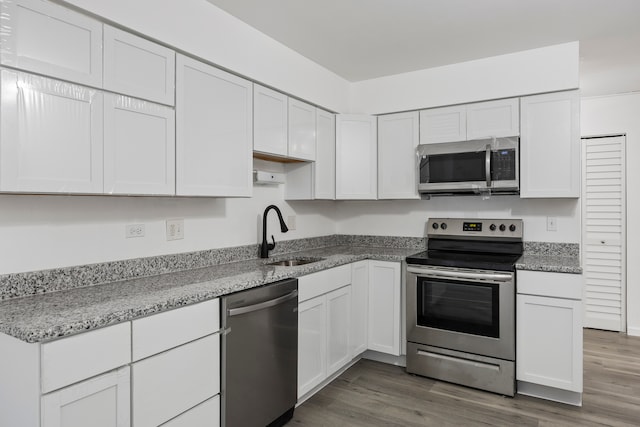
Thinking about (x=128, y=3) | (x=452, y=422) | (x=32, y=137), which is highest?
(x=128, y=3)

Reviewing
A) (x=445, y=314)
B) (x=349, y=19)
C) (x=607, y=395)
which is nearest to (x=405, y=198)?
(x=445, y=314)

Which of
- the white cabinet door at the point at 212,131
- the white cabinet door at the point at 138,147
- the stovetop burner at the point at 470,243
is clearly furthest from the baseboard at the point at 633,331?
the white cabinet door at the point at 138,147

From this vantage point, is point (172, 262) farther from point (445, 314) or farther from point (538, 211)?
point (538, 211)

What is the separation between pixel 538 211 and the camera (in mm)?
3211

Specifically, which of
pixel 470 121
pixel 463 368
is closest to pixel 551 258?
pixel 463 368

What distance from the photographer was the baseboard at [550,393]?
2.66 m

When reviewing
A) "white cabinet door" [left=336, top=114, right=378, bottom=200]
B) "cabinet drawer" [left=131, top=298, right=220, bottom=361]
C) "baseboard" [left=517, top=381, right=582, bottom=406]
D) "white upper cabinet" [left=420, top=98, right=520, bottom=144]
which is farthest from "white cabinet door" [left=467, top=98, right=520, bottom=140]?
"cabinet drawer" [left=131, top=298, right=220, bottom=361]

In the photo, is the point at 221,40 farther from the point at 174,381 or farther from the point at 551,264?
the point at 551,264

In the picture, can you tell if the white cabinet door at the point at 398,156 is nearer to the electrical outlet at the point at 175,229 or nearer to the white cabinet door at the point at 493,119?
the white cabinet door at the point at 493,119

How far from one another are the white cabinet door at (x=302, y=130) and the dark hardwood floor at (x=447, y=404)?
1.75m

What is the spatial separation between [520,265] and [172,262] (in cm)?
229

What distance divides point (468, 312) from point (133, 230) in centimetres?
229

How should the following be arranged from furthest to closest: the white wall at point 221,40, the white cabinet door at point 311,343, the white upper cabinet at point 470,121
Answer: the white upper cabinet at point 470,121 → the white cabinet door at point 311,343 → the white wall at point 221,40

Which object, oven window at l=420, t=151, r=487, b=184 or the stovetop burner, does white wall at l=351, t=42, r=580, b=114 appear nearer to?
oven window at l=420, t=151, r=487, b=184
